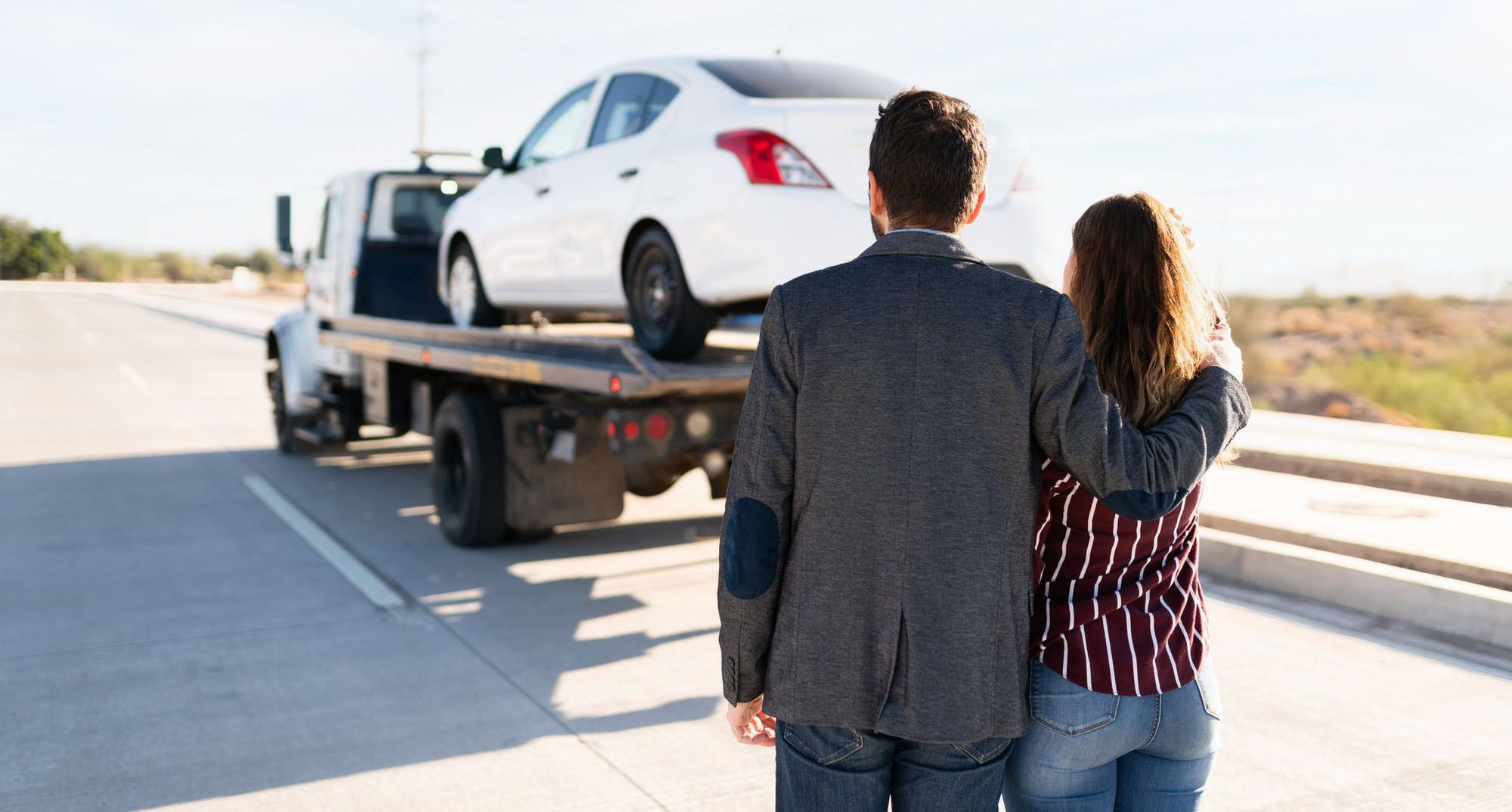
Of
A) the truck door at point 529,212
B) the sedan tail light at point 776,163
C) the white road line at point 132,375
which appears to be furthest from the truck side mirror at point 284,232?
the white road line at point 132,375

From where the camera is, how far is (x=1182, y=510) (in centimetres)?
213

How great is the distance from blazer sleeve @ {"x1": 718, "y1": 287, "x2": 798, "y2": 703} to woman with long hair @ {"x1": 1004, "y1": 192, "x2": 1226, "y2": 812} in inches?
17.3

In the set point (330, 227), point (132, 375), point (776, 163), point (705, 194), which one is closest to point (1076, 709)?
point (776, 163)

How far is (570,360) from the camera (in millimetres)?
6719

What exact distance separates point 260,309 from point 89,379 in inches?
1208

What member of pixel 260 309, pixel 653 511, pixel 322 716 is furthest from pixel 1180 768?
pixel 260 309

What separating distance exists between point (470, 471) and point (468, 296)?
1.81 m

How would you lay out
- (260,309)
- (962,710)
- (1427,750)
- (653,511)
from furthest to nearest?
(260,309) < (653,511) < (1427,750) < (962,710)

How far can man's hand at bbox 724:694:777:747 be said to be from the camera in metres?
2.12

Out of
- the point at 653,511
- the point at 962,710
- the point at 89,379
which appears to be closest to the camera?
the point at 962,710

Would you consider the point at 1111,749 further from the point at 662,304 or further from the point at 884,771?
the point at 662,304

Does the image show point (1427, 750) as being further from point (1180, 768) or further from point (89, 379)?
point (89, 379)

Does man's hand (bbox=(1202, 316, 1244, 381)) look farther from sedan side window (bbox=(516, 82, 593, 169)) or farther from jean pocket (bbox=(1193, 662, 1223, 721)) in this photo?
sedan side window (bbox=(516, 82, 593, 169))

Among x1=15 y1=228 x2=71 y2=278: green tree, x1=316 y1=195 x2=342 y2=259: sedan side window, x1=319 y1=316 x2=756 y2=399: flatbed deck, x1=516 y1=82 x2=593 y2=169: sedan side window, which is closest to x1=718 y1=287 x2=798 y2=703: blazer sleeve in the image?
x1=319 y1=316 x2=756 y2=399: flatbed deck
